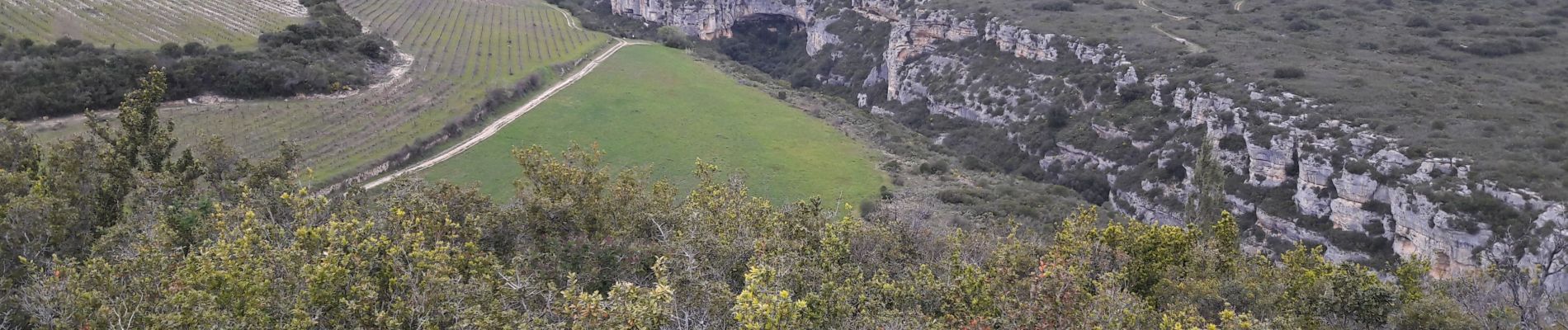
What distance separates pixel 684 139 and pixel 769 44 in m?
80.2

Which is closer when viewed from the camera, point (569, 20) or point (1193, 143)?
point (1193, 143)

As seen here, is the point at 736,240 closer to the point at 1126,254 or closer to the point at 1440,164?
the point at 1126,254

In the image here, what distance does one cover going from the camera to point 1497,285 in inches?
805

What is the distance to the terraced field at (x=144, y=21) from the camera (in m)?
56.8

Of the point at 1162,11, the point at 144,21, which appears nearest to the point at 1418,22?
the point at 1162,11

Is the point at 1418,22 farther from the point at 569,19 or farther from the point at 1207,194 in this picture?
the point at 569,19

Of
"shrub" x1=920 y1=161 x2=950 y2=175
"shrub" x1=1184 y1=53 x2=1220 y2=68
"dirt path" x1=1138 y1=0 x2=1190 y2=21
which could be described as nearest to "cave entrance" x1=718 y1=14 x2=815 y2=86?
"dirt path" x1=1138 y1=0 x2=1190 y2=21

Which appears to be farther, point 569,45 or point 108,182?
point 569,45

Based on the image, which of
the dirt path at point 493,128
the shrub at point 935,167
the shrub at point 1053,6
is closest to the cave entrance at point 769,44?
the shrub at point 1053,6

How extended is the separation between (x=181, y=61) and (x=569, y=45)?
156 feet

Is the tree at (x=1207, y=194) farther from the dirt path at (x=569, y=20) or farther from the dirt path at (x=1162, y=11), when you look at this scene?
the dirt path at (x=569, y=20)

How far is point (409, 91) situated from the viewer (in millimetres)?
64750

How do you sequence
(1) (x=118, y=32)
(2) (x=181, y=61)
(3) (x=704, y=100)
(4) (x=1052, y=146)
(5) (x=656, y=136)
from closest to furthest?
(2) (x=181, y=61) < (1) (x=118, y=32) < (5) (x=656, y=136) < (4) (x=1052, y=146) < (3) (x=704, y=100)

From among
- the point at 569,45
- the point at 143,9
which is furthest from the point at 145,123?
the point at 569,45
